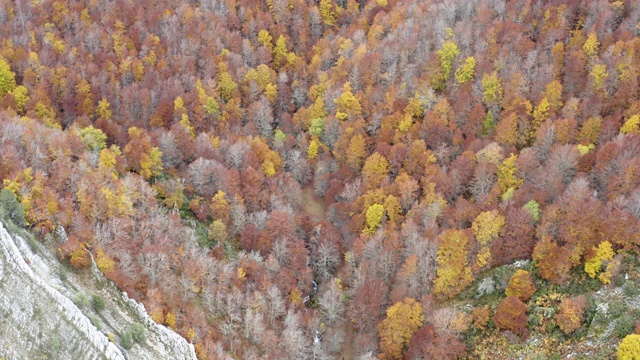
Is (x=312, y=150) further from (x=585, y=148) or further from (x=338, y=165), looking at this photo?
(x=585, y=148)

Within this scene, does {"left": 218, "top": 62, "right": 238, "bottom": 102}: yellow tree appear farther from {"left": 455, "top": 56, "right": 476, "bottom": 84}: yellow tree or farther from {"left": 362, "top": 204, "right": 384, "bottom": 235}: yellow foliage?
{"left": 362, "top": 204, "right": 384, "bottom": 235}: yellow foliage

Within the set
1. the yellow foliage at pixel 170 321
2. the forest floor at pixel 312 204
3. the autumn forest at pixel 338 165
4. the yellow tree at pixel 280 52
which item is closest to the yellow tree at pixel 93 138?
the autumn forest at pixel 338 165

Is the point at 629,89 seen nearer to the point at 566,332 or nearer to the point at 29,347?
the point at 566,332

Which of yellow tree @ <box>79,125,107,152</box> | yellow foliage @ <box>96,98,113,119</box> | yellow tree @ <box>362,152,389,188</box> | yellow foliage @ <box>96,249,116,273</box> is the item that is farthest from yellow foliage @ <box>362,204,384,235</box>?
yellow foliage @ <box>96,98,113,119</box>

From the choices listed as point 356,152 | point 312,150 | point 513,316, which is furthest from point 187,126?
point 513,316

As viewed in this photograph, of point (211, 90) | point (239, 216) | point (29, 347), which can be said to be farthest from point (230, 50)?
point (29, 347)
